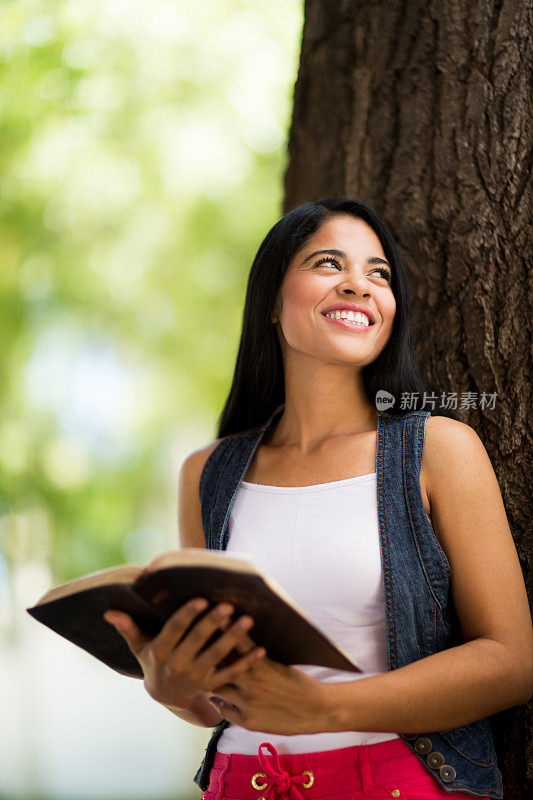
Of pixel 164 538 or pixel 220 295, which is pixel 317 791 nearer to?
pixel 220 295

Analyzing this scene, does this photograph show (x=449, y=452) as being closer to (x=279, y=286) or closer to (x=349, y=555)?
(x=349, y=555)

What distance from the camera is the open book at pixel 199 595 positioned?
53.0 inches

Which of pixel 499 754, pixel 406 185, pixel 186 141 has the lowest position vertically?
pixel 499 754

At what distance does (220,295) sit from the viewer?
8406 millimetres

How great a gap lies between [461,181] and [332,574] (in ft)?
4.02

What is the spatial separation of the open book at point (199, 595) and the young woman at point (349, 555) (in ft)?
0.10

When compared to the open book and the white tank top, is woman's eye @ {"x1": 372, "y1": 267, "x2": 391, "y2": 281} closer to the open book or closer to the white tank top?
the white tank top

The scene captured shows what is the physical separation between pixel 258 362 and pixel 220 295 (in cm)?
609

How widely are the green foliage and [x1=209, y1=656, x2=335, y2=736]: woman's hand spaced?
5229 mm

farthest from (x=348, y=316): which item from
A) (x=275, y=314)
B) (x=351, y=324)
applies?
(x=275, y=314)

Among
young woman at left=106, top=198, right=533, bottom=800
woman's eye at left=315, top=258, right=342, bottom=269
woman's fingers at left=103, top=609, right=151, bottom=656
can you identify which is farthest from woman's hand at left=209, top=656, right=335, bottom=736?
woman's eye at left=315, top=258, right=342, bottom=269

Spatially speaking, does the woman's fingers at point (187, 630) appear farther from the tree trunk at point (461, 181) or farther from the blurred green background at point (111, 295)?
the blurred green background at point (111, 295)

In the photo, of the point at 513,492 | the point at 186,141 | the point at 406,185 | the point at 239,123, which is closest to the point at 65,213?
the point at 186,141

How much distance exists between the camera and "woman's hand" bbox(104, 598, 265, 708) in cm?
143
